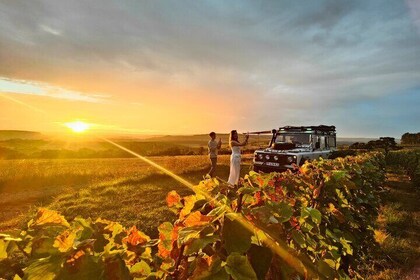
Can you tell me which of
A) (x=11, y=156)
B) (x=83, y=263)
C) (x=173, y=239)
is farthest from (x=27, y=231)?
(x=11, y=156)

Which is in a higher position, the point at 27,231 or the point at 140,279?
the point at 27,231

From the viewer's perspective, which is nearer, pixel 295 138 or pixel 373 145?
pixel 295 138

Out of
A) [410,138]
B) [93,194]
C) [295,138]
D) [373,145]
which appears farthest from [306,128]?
[410,138]

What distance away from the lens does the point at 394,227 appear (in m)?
8.14

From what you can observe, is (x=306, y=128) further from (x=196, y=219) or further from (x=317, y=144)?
(x=196, y=219)

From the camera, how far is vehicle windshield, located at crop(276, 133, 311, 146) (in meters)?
14.1

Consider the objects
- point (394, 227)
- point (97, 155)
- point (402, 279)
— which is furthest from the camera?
point (97, 155)

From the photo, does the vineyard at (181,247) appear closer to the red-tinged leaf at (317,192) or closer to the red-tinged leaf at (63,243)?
the red-tinged leaf at (63,243)

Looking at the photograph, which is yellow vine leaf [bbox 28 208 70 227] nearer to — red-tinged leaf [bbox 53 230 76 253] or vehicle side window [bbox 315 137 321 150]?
red-tinged leaf [bbox 53 230 76 253]

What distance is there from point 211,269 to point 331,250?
174 cm

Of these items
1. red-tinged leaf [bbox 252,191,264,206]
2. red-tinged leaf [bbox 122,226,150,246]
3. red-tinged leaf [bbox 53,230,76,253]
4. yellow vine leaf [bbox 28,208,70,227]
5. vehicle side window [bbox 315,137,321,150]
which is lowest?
red-tinged leaf [bbox 122,226,150,246]

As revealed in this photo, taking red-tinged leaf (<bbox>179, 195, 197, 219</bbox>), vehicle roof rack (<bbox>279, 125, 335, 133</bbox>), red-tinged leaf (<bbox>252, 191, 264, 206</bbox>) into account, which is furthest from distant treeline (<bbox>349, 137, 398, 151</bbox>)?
red-tinged leaf (<bbox>179, 195, 197, 219</bbox>)

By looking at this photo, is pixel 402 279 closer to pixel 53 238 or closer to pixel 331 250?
pixel 331 250

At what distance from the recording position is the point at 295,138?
14398 millimetres
